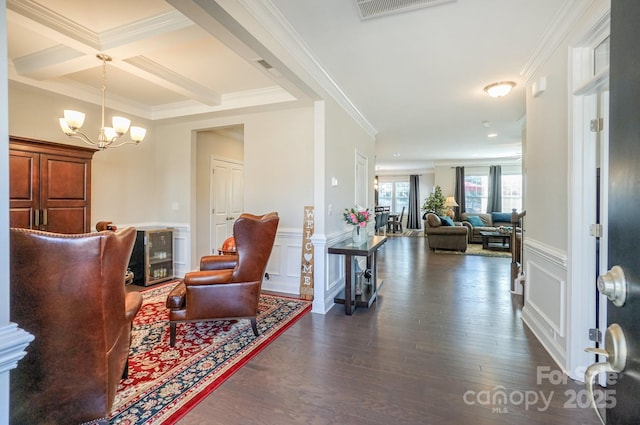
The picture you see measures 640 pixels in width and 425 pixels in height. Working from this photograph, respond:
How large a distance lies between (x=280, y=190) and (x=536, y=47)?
3.13m

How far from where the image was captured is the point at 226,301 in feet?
8.70

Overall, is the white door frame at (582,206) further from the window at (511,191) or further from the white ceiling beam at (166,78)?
the window at (511,191)

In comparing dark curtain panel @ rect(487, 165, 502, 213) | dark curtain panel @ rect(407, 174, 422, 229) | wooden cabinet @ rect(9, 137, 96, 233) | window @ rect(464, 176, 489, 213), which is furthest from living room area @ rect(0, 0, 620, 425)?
dark curtain panel @ rect(407, 174, 422, 229)

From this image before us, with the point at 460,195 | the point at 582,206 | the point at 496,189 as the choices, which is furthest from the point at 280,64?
the point at 496,189

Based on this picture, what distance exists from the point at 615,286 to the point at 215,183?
221 inches

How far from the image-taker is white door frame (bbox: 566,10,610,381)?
2.07 meters

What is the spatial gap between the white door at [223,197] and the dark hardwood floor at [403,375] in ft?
9.84

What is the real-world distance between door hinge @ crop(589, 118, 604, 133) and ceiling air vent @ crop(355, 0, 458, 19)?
4.25ft

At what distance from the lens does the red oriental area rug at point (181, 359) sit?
5.96 feet

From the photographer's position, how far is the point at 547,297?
260cm

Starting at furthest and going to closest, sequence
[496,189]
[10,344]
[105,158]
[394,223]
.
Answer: [394,223]
[496,189]
[105,158]
[10,344]

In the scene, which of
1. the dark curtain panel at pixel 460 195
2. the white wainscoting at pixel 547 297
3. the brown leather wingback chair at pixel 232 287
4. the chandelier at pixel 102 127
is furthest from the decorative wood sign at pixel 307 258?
the dark curtain panel at pixel 460 195

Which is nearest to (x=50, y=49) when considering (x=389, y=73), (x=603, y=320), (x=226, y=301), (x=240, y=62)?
(x=240, y=62)

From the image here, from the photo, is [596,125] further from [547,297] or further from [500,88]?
[500,88]
